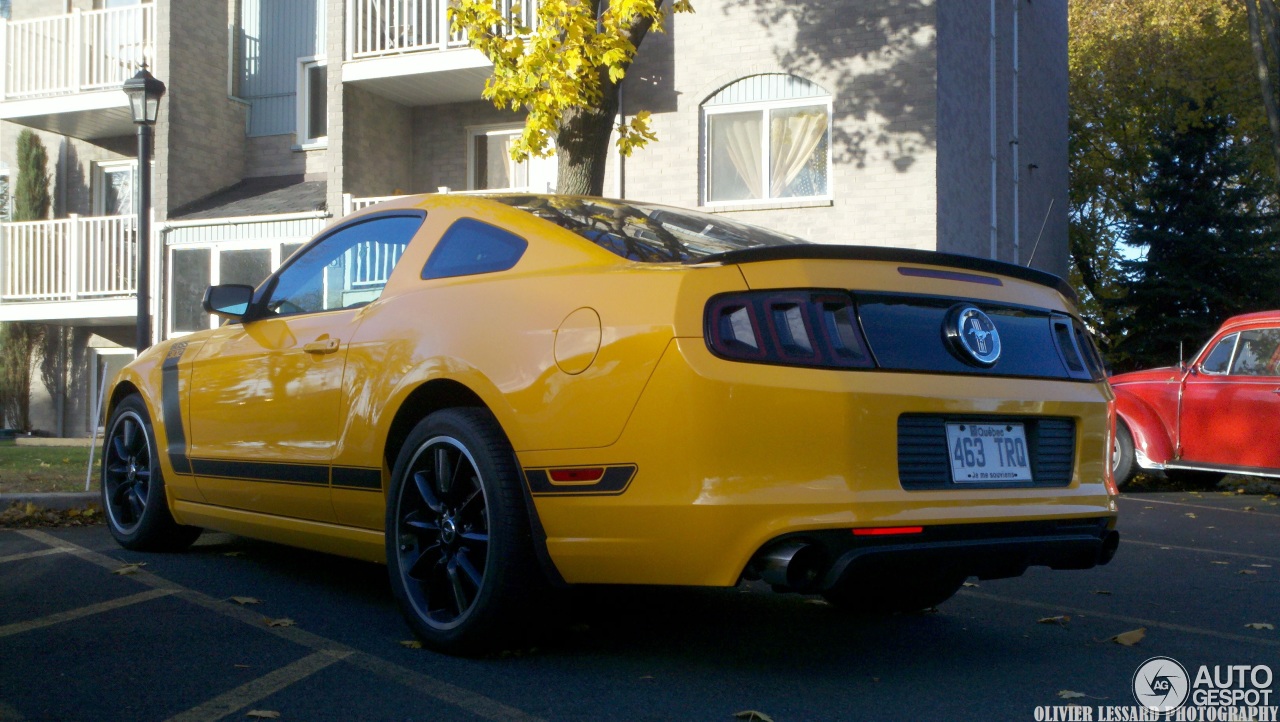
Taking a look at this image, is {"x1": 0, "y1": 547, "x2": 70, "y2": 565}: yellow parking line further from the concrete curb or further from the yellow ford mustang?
the yellow ford mustang

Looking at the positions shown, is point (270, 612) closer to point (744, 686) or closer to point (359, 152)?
point (744, 686)

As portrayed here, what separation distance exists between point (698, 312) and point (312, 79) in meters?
18.1

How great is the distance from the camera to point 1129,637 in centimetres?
446

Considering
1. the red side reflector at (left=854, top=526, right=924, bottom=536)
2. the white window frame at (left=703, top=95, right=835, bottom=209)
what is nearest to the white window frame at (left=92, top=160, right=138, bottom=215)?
the white window frame at (left=703, top=95, right=835, bottom=209)

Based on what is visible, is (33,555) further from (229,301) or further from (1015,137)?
(1015,137)

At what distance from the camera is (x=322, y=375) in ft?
15.4

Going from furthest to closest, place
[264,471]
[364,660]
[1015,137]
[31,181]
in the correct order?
[31,181] < [1015,137] < [264,471] < [364,660]

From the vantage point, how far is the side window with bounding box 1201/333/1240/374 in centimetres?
1105

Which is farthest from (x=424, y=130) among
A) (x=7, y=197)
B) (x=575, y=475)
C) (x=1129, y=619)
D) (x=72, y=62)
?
(x=575, y=475)

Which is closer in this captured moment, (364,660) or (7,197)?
(364,660)

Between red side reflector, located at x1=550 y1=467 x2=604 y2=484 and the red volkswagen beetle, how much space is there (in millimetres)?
8731

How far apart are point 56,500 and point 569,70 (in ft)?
17.5

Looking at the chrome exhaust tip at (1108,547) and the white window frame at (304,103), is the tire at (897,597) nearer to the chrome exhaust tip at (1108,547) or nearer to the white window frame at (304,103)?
the chrome exhaust tip at (1108,547)

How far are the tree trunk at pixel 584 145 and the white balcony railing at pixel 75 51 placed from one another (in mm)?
10677
